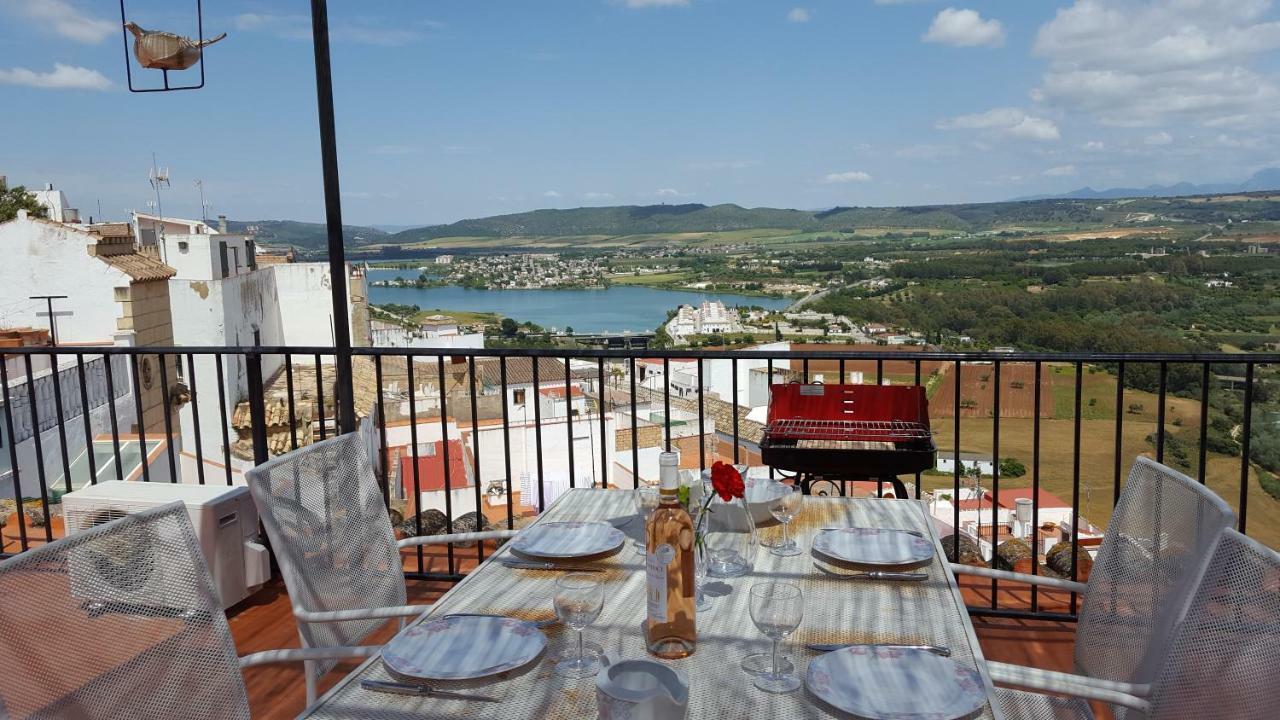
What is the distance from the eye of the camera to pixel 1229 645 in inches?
51.3

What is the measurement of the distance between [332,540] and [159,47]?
7.13 ft

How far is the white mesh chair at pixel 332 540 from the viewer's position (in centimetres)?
182

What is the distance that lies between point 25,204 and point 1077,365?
99.9 feet

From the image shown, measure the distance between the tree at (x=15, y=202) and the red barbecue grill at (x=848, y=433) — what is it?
26.8 metres

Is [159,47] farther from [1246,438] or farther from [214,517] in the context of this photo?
[1246,438]

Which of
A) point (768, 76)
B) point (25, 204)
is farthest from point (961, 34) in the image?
point (25, 204)

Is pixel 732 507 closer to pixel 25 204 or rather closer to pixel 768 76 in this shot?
pixel 25 204

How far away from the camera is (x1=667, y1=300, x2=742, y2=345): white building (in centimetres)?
2162

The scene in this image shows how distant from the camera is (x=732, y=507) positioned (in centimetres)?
197

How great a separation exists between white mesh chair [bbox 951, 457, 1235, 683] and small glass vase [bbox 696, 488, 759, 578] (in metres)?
0.48

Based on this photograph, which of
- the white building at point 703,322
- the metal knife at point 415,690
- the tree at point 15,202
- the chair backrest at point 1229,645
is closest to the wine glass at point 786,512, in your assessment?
the chair backrest at point 1229,645

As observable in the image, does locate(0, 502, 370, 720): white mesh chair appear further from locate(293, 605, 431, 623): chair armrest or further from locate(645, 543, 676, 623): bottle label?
locate(645, 543, 676, 623): bottle label

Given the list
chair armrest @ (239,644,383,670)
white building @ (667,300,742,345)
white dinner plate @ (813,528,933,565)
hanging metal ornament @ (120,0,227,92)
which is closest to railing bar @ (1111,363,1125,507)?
white dinner plate @ (813,528,933,565)

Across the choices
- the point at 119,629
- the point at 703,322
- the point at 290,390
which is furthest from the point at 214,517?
the point at 703,322
